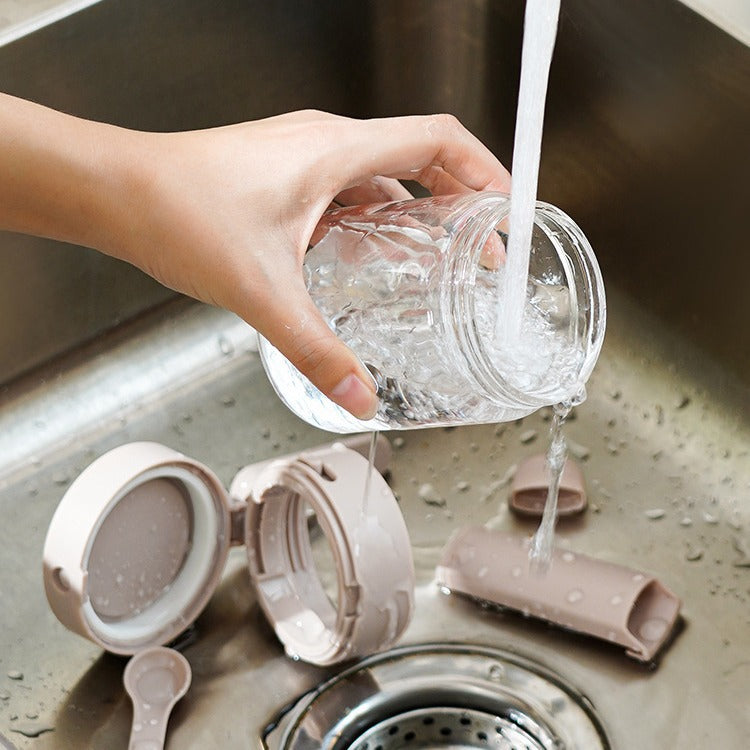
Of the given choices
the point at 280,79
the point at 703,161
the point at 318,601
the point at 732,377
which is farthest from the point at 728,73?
the point at 318,601

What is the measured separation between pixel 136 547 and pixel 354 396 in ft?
1.21

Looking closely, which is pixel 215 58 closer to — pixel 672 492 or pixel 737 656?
pixel 672 492

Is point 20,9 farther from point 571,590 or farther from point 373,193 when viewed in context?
point 571,590

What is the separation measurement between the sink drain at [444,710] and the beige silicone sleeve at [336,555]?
29 mm

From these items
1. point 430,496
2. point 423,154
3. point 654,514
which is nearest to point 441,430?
point 430,496

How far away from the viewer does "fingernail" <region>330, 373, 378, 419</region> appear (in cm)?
69

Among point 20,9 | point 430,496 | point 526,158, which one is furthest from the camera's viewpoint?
point 430,496

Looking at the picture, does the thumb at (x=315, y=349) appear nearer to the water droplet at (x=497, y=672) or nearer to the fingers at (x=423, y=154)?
the fingers at (x=423, y=154)

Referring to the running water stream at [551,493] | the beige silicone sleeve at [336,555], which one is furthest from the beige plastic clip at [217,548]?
the running water stream at [551,493]

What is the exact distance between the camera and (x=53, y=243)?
1104 mm

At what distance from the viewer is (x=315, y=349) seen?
27.0 inches

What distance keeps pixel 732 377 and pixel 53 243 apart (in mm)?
564

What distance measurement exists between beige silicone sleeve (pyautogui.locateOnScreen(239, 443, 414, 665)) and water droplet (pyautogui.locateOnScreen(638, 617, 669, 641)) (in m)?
0.18

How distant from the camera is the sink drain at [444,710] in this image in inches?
37.7
